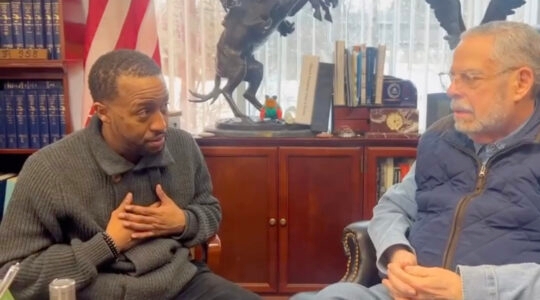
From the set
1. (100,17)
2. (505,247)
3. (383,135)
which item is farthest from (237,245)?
(505,247)

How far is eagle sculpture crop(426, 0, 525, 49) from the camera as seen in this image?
2.43 meters

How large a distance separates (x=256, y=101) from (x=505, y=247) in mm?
1418

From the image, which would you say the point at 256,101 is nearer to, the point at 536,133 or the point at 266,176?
the point at 266,176

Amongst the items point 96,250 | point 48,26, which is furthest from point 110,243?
point 48,26

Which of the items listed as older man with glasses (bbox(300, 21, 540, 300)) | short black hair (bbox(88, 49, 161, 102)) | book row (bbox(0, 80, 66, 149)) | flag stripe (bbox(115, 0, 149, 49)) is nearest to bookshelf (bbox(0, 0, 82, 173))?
book row (bbox(0, 80, 66, 149))

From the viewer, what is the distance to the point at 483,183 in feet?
5.25

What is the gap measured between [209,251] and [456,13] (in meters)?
1.48

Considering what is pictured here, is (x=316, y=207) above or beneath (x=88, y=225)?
beneath

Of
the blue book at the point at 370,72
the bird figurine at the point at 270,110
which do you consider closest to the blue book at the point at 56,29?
the bird figurine at the point at 270,110

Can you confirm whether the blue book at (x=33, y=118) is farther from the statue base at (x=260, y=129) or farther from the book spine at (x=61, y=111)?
the statue base at (x=260, y=129)

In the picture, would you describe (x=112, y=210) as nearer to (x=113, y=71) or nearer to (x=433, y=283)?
(x=113, y=71)

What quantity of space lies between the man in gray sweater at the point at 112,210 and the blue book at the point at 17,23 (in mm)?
1069

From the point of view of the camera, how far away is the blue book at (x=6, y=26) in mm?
2475

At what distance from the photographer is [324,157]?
2.49 meters
